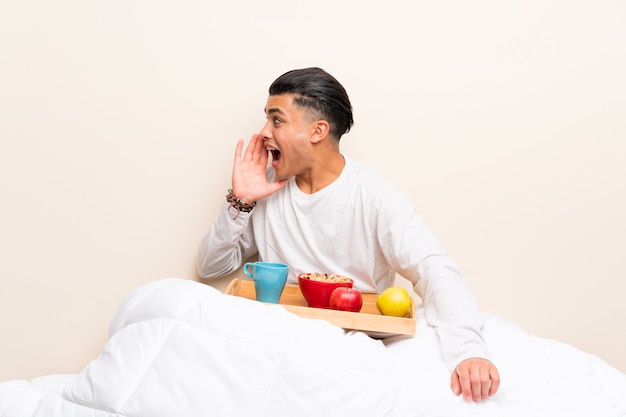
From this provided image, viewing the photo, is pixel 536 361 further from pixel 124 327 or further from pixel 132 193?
pixel 132 193

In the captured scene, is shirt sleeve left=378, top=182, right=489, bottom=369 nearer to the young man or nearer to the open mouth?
the young man

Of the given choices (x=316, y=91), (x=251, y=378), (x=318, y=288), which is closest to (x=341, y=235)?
(x=318, y=288)

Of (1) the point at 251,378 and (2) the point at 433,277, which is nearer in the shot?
(1) the point at 251,378

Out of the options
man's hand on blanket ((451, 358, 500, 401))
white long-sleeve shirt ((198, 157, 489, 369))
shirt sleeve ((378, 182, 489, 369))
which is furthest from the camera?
white long-sleeve shirt ((198, 157, 489, 369))

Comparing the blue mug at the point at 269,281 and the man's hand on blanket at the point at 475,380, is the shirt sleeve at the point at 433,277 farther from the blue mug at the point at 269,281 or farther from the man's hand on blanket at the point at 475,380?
the blue mug at the point at 269,281

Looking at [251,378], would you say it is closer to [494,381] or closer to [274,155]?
[494,381]

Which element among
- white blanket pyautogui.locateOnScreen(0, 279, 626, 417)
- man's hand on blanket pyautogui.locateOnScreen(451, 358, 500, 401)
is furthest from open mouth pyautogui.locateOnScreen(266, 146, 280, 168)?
man's hand on blanket pyautogui.locateOnScreen(451, 358, 500, 401)

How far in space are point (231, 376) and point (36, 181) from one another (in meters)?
1.13

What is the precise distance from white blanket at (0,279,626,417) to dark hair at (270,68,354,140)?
0.71 m

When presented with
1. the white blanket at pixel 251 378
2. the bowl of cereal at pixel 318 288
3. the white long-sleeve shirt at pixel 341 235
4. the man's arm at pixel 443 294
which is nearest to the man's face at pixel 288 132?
the white long-sleeve shirt at pixel 341 235

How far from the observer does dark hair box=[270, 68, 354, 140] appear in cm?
179

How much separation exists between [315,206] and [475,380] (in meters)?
0.74

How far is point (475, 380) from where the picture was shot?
4.29ft

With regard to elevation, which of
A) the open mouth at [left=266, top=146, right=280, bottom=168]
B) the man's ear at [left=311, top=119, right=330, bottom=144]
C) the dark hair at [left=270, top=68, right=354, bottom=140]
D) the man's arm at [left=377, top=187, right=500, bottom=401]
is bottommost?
the man's arm at [left=377, top=187, right=500, bottom=401]
